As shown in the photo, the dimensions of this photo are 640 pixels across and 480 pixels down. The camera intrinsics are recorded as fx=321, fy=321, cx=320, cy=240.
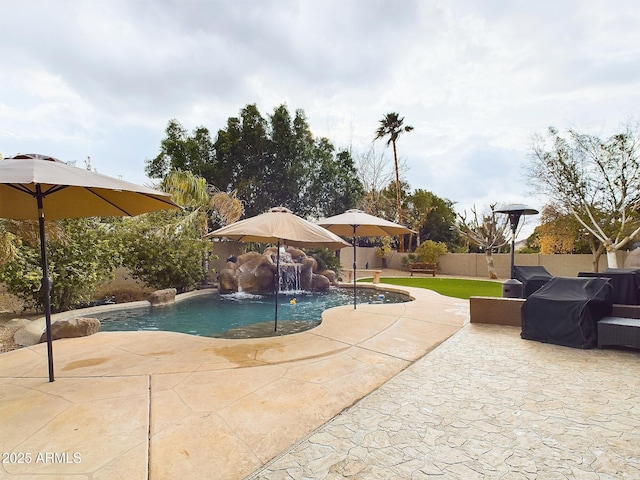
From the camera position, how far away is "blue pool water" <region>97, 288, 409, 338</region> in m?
6.95

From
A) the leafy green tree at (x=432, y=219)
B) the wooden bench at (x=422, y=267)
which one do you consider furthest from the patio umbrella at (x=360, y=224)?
the leafy green tree at (x=432, y=219)

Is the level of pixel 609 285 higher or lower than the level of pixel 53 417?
higher

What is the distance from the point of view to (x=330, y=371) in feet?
12.5

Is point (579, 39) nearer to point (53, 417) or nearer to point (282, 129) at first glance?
point (53, 417)

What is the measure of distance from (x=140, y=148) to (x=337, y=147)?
13.3 m

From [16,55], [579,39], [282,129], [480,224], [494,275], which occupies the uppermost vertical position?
[282,129]

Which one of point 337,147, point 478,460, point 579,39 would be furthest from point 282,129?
point 478,460

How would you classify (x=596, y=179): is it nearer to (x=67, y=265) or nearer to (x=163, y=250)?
(x=163, y=250)

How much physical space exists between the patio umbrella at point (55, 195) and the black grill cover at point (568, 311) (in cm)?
564

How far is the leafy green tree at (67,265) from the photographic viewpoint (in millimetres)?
6523

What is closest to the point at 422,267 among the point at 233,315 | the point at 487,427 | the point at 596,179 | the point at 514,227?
the point at 596,179

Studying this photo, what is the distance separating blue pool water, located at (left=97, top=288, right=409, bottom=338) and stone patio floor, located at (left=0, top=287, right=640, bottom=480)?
206cm

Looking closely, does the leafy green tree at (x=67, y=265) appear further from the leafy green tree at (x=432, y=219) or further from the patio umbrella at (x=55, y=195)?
the leafy green tree at (x=432, y=219)

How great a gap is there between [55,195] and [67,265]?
4.12 m
